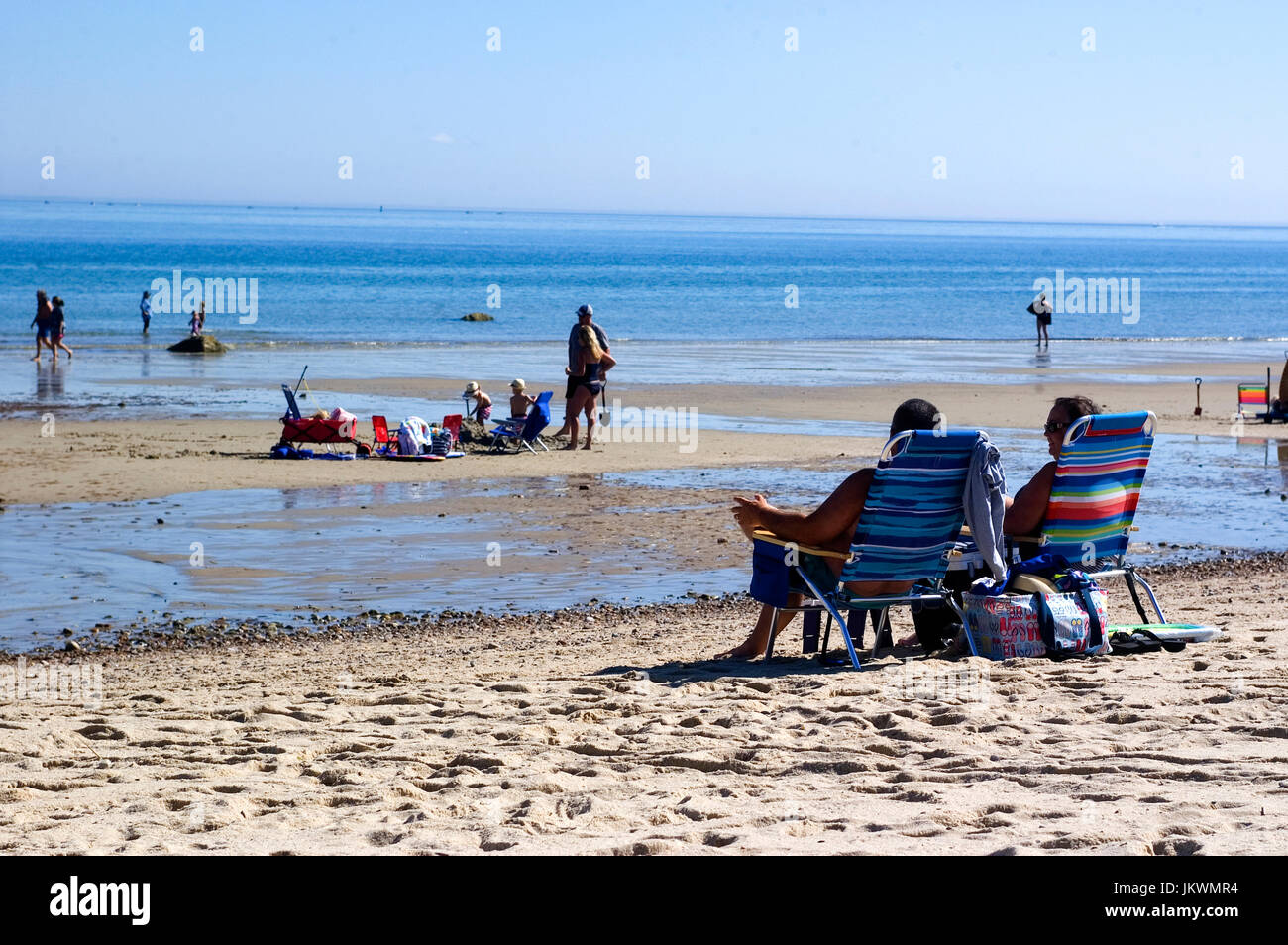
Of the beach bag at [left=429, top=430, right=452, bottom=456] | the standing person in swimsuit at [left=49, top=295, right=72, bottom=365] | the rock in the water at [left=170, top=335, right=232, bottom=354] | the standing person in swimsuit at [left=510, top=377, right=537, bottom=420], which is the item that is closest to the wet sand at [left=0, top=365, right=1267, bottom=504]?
the beach bag at [left=429, top=430, right=452, bottom=456]

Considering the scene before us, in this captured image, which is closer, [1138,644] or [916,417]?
[916,417]

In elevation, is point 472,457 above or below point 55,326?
below

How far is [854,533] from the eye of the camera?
6586 mm

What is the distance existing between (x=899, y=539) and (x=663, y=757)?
6.22 ft

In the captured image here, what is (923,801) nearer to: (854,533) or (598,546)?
(854,533)

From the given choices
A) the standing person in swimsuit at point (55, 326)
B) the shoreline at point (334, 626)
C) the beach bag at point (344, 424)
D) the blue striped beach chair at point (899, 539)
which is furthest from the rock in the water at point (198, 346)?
the blue striped beach chair at point (899, 539)

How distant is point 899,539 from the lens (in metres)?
6.55

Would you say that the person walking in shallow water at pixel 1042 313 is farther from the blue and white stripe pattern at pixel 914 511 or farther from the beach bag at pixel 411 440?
the blue and white stripe pattern at pixel 914 511

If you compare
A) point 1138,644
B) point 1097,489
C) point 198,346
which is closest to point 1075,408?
point 1097,489

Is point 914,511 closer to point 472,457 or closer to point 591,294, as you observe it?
point 472,457

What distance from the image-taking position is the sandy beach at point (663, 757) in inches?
167

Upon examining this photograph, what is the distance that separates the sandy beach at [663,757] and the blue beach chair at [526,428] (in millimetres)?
8932

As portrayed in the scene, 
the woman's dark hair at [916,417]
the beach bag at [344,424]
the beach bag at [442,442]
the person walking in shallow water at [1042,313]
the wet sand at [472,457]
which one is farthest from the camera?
the person walking in shallow water at [1042,313]
